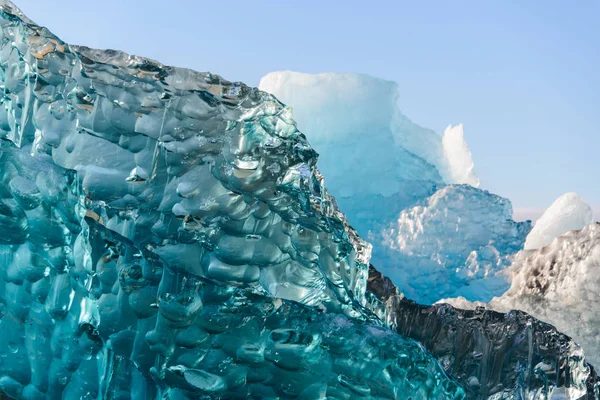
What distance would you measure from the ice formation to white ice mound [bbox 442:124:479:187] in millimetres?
11

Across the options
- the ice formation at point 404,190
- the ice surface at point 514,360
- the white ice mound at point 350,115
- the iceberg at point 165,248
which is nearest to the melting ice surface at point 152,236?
the iceberg at point 165,248

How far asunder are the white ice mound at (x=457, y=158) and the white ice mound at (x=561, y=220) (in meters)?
1.86

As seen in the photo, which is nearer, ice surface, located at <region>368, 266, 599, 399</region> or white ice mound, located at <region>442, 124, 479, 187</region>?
ice surface, located at <region>368, 266, 599, 399</region>

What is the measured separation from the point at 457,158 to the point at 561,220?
2.21 metres

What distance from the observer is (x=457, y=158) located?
294 inches

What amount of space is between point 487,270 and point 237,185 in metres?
4.48

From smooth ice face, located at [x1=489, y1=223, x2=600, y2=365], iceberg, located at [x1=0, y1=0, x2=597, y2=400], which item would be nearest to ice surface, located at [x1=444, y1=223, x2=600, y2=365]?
smooth ice face, located at [x1=489, y1=223, x2=600, y2=365]

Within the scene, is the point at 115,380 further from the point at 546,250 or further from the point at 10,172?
the point at 546,250

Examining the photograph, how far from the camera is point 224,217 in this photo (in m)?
1.06

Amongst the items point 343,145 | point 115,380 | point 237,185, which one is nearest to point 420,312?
point 237,185

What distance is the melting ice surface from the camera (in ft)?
2.92

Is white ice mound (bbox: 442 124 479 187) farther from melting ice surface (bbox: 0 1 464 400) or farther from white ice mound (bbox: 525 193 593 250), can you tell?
melting ice surface (bbox: 0 1 464 400)

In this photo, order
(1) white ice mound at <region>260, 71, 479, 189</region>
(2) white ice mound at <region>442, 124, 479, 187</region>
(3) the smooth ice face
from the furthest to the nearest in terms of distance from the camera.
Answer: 1. (2) white ice mound at <region>442, 124, 479, 187</region>
2. (1) white ice mound at <region>260, 71, 479, 189</region>
3. (3) the smooth ice face

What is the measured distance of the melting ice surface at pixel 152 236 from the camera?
89cm
